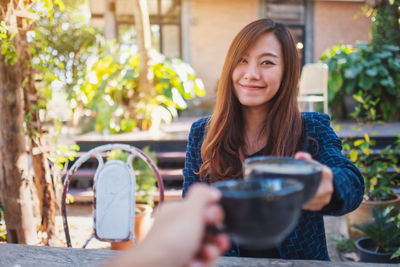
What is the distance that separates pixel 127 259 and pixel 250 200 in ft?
0.61

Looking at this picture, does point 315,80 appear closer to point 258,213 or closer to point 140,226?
point 140,226

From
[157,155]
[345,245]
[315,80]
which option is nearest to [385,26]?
[315,80]

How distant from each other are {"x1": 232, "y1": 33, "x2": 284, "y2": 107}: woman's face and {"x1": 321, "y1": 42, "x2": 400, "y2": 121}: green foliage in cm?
530

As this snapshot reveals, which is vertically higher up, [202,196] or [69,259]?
[202,196]

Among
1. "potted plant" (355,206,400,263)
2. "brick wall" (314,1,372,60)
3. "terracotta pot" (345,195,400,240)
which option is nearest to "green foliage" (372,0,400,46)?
"brick wall" (314,1,372,60)

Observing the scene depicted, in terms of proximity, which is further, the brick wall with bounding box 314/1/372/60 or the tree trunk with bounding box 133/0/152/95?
the brick wall with bounding box 314/1/372/60

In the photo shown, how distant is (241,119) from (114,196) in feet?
2.62

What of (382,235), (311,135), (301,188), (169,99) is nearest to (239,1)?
(169,99)

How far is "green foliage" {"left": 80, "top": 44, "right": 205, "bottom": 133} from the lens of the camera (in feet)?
16.8

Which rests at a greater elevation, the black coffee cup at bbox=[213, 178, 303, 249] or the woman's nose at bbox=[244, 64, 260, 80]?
the woman's nose at bbox=[244, 64, 260, 80]

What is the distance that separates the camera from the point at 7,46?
71.9 inches

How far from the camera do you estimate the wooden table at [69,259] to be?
1.07 m

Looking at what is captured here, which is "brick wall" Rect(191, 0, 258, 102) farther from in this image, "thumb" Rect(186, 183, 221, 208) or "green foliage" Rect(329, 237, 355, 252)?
"thumb" Rect(186, 183, 221, 208)

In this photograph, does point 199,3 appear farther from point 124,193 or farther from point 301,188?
point 301,188
